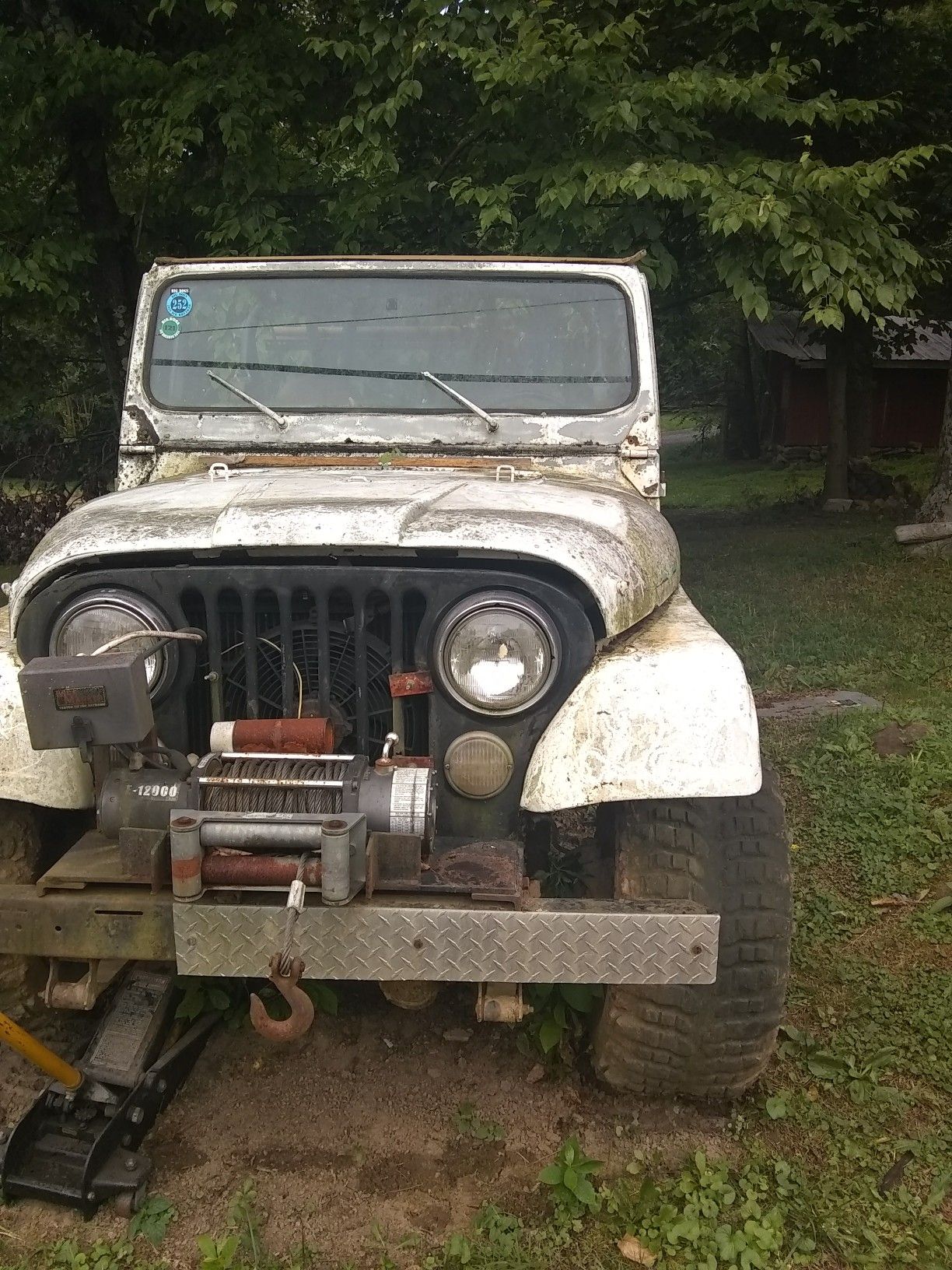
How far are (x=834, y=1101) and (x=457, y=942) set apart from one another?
120 centimetres

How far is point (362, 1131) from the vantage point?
243 centimetres

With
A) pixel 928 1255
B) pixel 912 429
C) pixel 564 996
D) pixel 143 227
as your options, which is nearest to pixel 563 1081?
pixel 564 996

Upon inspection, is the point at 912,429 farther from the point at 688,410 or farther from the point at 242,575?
the point at 242,575

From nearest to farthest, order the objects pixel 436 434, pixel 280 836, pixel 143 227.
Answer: pixel 280 836 → pixel 436 434 → pixel 143 227

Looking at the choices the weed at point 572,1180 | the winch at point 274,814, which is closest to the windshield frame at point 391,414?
the winch at point 274,814

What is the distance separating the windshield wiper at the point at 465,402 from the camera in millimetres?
3234

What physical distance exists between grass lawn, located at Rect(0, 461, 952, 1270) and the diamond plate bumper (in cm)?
56

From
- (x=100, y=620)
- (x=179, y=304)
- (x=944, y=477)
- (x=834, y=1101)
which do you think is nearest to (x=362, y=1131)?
(x=834, y=1101)

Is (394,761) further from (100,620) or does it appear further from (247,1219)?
(247,1219)

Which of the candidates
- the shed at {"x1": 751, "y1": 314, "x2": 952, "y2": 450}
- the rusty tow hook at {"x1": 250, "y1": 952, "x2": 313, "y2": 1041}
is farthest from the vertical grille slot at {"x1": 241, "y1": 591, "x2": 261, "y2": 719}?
the shed at {"x1": 751, "y1": 314, "x2": 952, "y2": 450}

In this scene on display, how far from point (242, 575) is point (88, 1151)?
4.07ft

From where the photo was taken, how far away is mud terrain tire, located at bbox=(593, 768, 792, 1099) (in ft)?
7.27

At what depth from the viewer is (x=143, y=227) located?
700cm

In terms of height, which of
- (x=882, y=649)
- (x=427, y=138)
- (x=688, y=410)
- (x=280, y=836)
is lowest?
(x=688, y=410)
